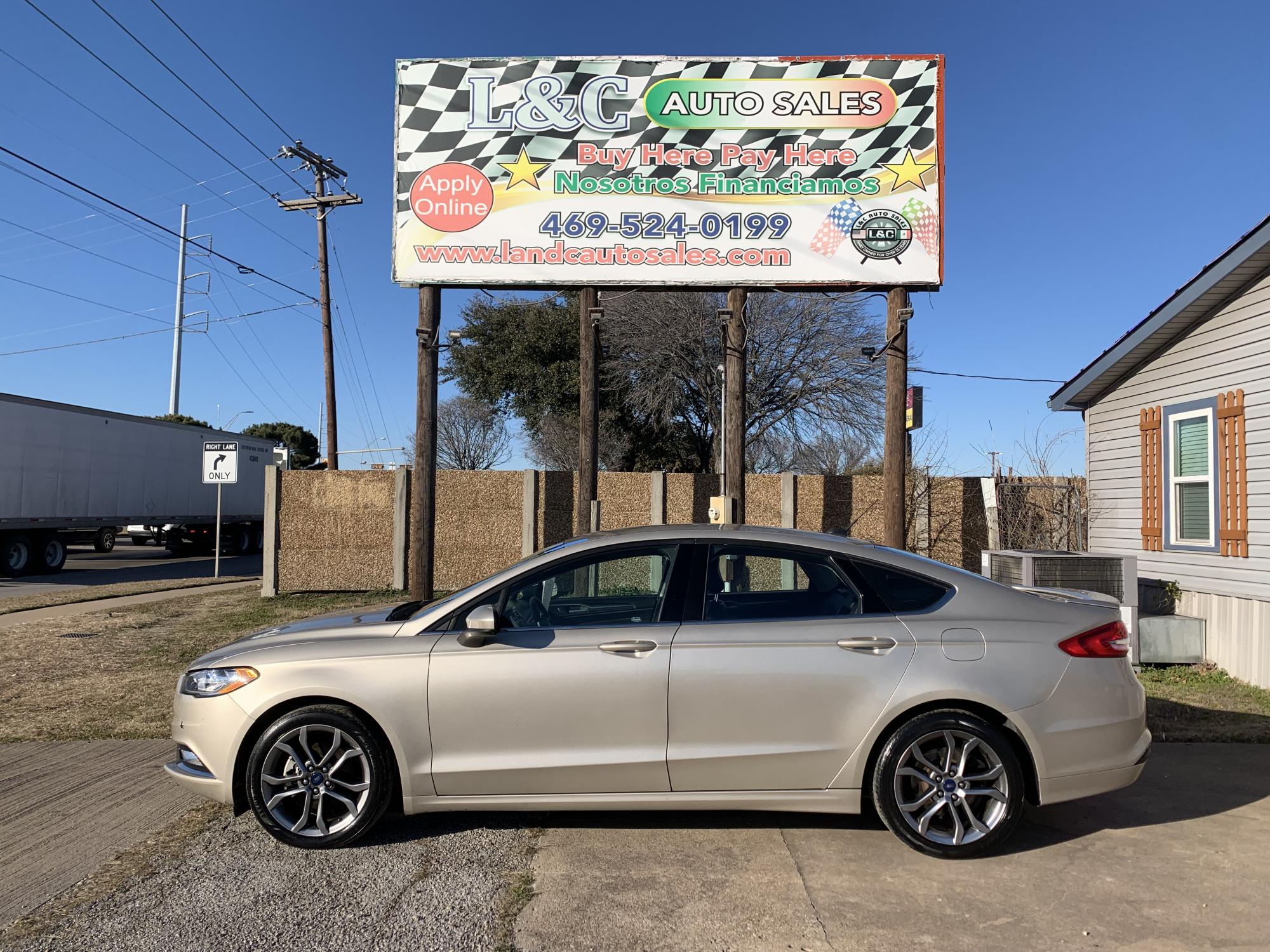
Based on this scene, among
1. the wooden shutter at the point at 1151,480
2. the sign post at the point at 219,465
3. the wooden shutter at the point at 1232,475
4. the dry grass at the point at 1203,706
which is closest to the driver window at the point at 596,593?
the dry grass at the point at 1203,706

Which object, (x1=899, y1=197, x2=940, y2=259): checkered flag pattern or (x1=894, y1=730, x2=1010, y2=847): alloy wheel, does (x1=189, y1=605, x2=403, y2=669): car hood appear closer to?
(x1=894, y1=730, x2=1010, y2=847): alloy wheel

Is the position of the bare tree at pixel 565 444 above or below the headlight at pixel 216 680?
above

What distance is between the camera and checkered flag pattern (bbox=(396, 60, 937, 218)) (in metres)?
9.40

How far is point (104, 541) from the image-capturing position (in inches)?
1054

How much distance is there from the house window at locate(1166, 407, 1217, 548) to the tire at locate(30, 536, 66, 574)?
22.6 metres

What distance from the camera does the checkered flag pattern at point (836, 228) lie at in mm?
9469

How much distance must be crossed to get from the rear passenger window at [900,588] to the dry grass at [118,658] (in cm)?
513

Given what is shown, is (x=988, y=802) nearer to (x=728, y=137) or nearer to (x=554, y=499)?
(x=728, y=137)

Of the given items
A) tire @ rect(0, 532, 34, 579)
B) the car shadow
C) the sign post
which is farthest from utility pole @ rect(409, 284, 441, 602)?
tire @ rect(0, 532, 34, 579)

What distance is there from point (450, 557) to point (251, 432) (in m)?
58.6

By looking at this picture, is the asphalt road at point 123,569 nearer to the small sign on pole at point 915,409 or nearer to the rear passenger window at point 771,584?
the small sign on pole at point 915,409

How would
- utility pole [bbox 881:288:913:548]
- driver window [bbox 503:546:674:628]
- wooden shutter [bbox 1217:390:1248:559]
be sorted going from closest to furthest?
1. driver window [bbox 503:546:674:628]
2. wooden shutter [bbox 1217:390:1248:559]
3. utility pole [bbox 881:288:913:548]

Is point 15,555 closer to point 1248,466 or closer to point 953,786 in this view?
point 953,786

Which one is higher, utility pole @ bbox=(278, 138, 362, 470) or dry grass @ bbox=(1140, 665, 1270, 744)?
utility pole @ bbox=(278, 138, 362, 470)
